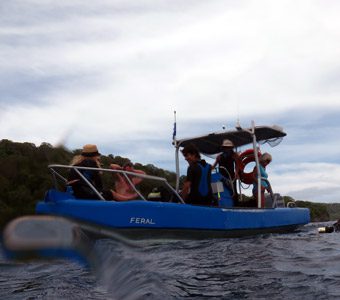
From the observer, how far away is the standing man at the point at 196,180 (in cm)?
756

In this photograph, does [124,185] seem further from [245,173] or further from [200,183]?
[245,173]

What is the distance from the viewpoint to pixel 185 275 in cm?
373

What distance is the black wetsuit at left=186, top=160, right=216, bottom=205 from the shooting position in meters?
7.59

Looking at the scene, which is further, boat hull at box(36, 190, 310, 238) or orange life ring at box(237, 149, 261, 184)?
orange life ring at box(237, 149, 261, 184)

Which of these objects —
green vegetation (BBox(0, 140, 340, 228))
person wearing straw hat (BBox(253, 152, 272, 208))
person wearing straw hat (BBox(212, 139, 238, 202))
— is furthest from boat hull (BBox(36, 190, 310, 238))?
green vegetation (BBox(0, 140, 340, 228))

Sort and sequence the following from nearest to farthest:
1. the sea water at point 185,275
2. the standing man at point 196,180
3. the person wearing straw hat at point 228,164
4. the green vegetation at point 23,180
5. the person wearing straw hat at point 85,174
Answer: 1. the sea water at point 185,275
2. the person wearing straw hat at point 85,174
3. the standing man at point 196,180
4. the person wearing straw hat at point 228,164
5. the green vegetation at point 23,180

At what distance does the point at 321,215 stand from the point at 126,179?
1397 inches

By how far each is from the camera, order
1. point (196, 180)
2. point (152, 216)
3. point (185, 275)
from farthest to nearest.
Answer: point (196, 180) < point (152, 216) < point (185, 275)

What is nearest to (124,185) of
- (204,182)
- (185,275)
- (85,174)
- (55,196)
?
(85,174)

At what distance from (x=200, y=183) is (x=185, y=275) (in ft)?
13.1

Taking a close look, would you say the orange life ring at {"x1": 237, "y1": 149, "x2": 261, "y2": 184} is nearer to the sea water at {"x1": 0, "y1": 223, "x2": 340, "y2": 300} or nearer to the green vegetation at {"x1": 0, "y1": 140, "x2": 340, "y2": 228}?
the sea water at {"x1": 0, "y1": 223, "x2": 340, "y2": 300}

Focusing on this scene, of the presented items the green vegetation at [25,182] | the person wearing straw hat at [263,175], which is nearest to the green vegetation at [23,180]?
the green vegetation at [25,182]

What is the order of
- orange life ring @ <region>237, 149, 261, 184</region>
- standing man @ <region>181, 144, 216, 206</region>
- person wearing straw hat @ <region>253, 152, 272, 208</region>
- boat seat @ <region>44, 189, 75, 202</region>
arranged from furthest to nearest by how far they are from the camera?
orange life ring @ <region>237, 149, 261, 184</region>, person wearing straw hat @ <region>253, 152, 272, 208</region>, standing man @ <region>181, 144, 216, 206</region>, boat seat @ <region>44, 189, 75, 202</region>

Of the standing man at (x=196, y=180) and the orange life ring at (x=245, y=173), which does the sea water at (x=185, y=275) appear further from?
the orange life ring at (x=245, y=173)
